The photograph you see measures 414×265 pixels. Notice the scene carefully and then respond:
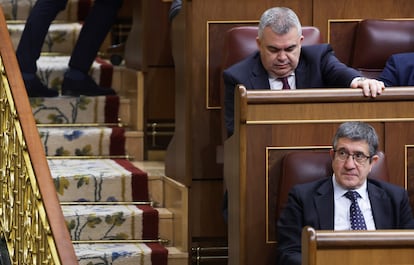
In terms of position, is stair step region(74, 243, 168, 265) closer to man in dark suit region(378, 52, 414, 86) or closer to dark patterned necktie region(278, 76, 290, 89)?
dark patterned necktie region(278, 76, 290, 89)

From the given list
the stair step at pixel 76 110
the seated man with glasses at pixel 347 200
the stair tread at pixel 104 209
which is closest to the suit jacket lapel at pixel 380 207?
the seated man with glasses at pixel 347 200

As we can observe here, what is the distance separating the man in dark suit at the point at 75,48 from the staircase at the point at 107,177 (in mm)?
55

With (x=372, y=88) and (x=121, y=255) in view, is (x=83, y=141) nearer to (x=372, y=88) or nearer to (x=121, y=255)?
(x=121, y=255)

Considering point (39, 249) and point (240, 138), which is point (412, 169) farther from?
point (39, 249)

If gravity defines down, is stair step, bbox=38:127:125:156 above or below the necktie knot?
above

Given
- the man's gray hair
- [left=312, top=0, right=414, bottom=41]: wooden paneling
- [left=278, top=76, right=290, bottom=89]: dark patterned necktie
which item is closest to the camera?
the man's gray hair

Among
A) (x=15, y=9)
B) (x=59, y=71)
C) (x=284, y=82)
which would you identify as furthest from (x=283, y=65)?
(x=15, y=9)

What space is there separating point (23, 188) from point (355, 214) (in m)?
0.91

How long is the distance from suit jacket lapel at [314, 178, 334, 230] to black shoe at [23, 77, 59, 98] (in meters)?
→ 1.62

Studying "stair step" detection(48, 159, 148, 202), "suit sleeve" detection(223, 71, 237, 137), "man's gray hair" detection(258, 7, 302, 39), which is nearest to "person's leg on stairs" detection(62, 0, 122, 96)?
"stair step" detection(48, 159, 148, 202)

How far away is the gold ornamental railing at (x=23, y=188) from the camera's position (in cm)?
310

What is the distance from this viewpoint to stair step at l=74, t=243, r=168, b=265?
3787 mm

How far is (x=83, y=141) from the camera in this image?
174 inches

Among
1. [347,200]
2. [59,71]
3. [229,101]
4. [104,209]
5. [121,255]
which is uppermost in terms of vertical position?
[59,71]
